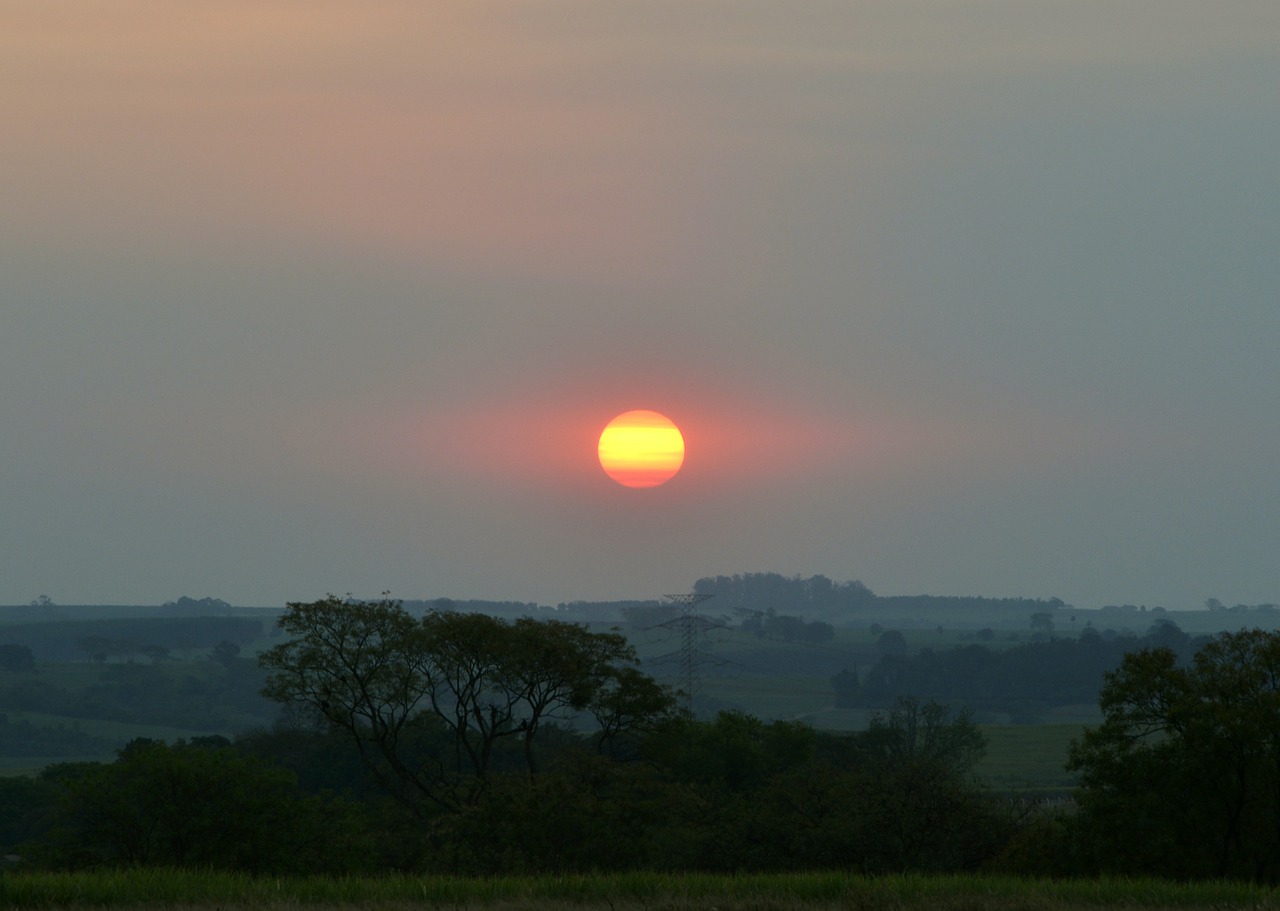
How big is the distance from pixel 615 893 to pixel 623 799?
31998 mm

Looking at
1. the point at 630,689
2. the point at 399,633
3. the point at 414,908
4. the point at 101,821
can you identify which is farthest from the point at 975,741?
the point at 414,908

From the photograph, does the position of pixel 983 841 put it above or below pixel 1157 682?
below

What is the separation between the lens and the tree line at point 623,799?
39531 millimetres

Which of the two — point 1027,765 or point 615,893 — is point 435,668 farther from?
point 1027,765

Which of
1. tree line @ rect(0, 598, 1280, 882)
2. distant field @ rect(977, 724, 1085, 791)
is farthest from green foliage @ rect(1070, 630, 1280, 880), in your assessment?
distant field @ rect(977, 724, 1085, 791)

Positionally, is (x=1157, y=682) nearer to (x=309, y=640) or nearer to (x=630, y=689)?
(x=630, y=689)

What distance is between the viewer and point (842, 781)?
49.9 metres

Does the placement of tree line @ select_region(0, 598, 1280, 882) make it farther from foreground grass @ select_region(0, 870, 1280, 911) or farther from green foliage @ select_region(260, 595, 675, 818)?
foreground grass @ select_region(0, 870, 1280, 911)

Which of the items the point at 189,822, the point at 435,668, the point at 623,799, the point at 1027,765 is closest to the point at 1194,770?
the point at 623,799

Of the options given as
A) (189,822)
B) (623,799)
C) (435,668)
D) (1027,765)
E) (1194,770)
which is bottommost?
(1027,765)

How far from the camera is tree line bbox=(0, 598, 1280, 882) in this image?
130ft

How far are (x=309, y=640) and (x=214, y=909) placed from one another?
45883 mm

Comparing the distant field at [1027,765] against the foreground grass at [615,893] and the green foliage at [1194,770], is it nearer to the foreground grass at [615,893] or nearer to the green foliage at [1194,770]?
the green foliage at [1194,770]

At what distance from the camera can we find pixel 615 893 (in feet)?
77.6
